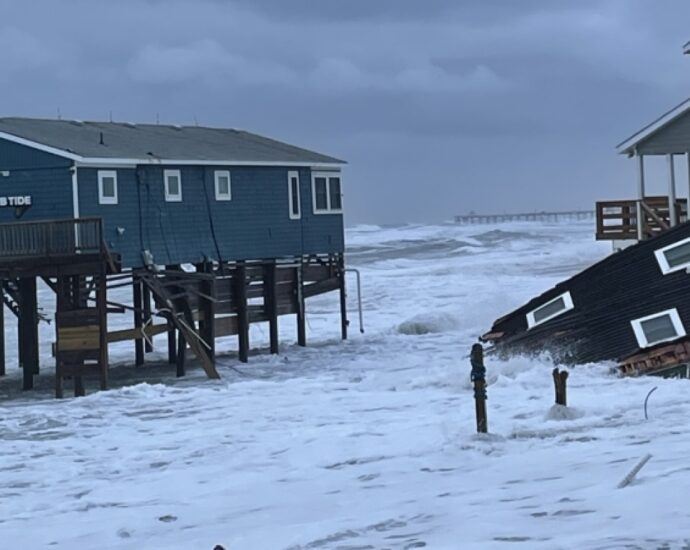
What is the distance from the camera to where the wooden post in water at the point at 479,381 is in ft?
52.7

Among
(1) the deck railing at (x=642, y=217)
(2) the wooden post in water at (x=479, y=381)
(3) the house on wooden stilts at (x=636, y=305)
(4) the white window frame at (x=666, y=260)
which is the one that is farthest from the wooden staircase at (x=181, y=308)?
(2) the wooden post in water at (x=479, y=381)

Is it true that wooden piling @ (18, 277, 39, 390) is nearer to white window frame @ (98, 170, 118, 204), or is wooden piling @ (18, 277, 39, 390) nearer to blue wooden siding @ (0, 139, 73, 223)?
blue wooden siding @ (0, 139, 73, 223)

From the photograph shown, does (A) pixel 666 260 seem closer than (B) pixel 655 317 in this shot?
No

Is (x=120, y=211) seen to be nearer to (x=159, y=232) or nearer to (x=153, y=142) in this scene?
(x=159, y=232)

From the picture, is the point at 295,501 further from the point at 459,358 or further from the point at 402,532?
the point at 459,358

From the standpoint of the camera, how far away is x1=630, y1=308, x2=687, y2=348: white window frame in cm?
2284

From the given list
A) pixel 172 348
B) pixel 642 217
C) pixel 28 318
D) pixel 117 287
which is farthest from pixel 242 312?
pixel 642 217

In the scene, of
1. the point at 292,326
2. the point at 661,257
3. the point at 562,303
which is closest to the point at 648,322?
the point at 661,257

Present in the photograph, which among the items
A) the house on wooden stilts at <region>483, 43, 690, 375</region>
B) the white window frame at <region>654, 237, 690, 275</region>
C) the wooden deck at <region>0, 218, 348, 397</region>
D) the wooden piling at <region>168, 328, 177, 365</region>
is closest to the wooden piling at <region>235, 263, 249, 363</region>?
the wooden deck at <region>0, 218, 348, 397</region>

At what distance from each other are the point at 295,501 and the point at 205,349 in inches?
797

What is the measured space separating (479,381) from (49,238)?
15176 mm

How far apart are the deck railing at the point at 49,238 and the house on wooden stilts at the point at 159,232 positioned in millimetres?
22

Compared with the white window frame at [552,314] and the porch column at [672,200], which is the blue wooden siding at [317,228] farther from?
the porch column at [672,200]

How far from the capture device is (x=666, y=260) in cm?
2481
